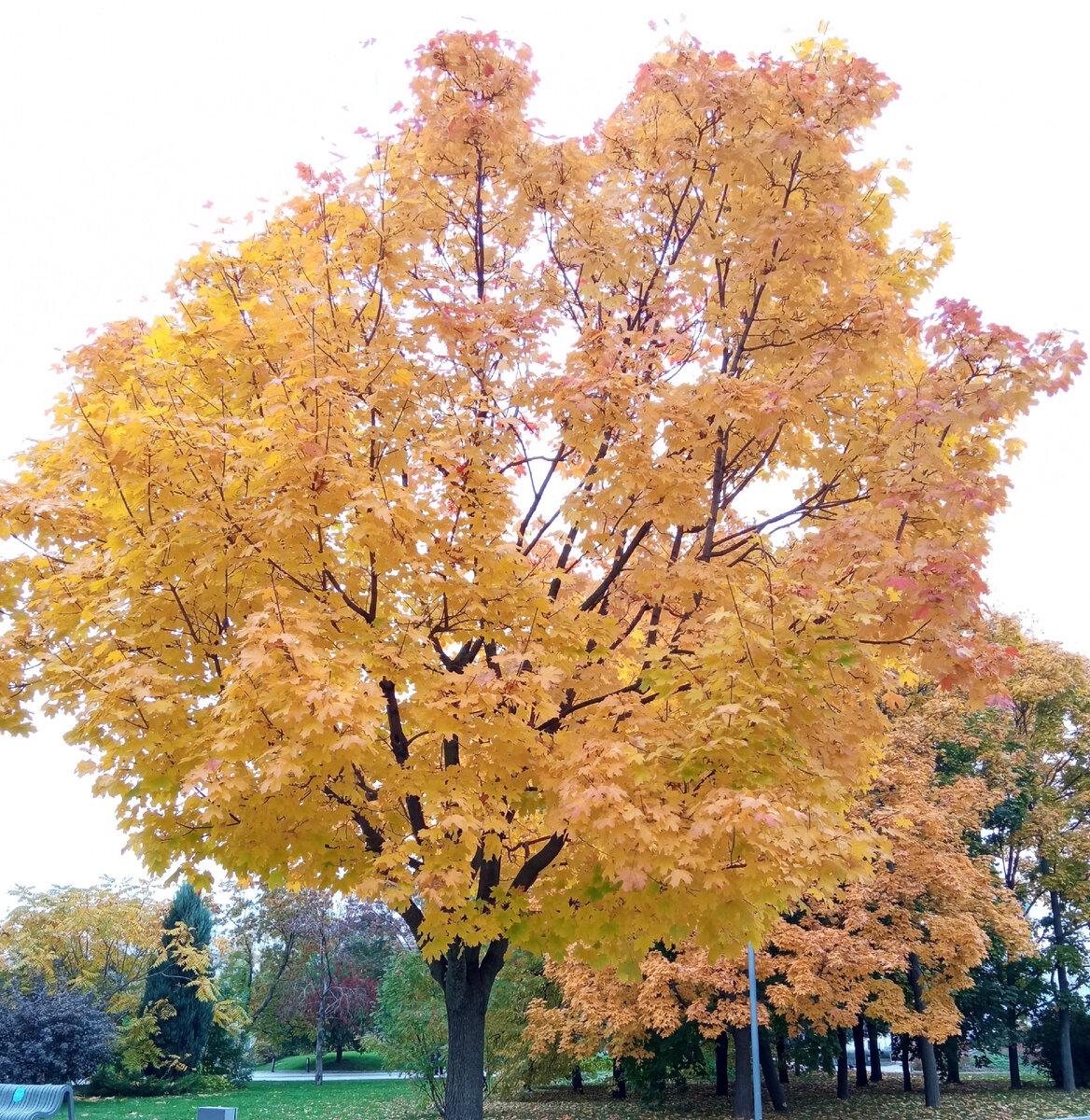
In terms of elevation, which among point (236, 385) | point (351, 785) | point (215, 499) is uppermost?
point (236, 385)

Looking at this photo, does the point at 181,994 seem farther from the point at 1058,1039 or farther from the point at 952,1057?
the point at 1058,1039

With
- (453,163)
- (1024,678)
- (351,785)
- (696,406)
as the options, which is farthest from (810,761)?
(1024,678)

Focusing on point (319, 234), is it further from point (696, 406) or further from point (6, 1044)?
point (6, 1044)

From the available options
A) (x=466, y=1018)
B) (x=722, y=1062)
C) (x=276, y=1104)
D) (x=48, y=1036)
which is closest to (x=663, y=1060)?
(x=722, y=1062)

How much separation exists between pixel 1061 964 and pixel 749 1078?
43.4ft

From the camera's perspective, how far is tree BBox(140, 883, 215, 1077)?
26.6 meters

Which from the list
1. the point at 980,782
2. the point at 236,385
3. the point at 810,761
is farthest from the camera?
the point at 980,782

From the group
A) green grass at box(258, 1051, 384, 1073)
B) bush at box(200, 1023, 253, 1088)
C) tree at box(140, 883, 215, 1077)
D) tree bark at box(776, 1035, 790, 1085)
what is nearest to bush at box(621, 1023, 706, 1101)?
tree bark at box(776, 1035, 790, 1085)

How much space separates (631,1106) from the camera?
2114 cm

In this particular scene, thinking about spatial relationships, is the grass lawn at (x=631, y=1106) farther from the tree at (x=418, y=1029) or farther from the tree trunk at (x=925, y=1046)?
the tree at (x=418, y=1029)

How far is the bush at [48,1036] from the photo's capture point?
66.6ft

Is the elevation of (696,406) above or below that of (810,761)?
above

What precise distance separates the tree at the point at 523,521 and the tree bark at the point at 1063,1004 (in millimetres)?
23747

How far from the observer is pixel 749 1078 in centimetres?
1752
